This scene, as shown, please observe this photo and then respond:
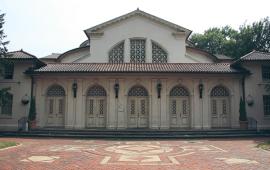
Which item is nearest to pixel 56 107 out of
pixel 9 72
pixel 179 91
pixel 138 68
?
pixel 9 72

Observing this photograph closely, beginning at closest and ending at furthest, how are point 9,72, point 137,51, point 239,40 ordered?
point 9,72, point 137,51, point 239,40

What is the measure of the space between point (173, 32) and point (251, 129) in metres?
11.9

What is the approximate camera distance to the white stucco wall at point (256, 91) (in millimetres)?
20953

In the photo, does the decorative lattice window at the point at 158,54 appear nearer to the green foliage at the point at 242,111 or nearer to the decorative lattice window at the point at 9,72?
the green foliage at the point at 242,111

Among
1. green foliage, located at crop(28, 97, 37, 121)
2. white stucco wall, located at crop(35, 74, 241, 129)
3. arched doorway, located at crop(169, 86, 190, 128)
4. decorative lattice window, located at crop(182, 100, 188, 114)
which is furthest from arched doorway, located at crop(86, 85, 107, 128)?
decorative lattice window, located at crop(182, 100, 188, 114)

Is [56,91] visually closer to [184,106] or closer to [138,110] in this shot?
[138,110]

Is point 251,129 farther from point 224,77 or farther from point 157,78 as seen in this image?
point 157,78

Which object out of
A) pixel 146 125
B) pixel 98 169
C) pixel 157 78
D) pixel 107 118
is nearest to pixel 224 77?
pixel 157 78

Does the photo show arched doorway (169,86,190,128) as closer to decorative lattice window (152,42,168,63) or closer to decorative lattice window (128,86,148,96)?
decorative lattice window (128,86,148,96)

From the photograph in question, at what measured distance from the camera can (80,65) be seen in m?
22.6

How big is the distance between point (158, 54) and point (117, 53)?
4.07 m

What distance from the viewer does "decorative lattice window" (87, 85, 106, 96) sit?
70.7 ft

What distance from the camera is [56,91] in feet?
71.3

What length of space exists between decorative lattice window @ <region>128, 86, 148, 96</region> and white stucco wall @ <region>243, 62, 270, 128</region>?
826cm
